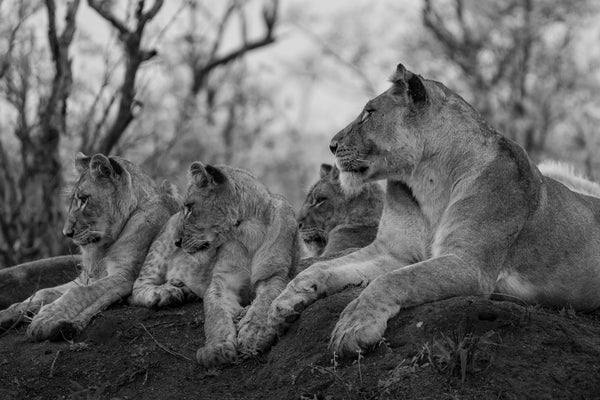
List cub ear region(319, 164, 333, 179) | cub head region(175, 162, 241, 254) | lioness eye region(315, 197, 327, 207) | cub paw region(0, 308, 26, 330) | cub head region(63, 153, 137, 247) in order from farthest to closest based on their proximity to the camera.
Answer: cub ear region(319, 164, 333, 179)
lioness eye region(315, 197, 327, 207)
cub head region(63, 153, 137, 247)
cub paw region(0, 308, 26, 330)
cub head region(175, 162, 241, 254)

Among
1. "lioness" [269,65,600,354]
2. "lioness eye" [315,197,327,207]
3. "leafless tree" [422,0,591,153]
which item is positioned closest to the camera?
"lioness" [269,65,600,354]

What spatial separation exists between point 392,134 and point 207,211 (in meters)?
1.49

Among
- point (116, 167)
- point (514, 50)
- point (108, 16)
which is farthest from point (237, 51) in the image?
point (116, 167)

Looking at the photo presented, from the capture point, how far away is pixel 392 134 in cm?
647

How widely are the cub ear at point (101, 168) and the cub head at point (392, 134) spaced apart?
2.15 m

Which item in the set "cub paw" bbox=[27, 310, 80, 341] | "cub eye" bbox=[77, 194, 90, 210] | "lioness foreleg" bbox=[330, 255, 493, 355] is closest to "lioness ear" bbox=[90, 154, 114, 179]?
"cub eye" bbox=[77, 194, 90, 210]

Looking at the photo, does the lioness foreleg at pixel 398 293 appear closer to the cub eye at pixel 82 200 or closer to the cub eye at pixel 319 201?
the cub eye at pixel 82 200

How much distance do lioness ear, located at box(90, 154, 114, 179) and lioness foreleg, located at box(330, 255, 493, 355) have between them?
9.93 ft

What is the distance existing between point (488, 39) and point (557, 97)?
259 centimetres

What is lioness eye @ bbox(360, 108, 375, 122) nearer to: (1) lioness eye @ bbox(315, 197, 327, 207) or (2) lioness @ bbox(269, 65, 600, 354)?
(2) lioness @ bbox(269, 65, 600, 354)

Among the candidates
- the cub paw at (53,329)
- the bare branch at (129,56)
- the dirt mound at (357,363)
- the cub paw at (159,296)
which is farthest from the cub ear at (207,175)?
the bare branch at (129,56)

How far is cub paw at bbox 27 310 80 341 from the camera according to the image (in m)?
6.84

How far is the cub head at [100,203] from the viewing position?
7793 millimetres

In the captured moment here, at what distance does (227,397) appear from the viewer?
554cm
